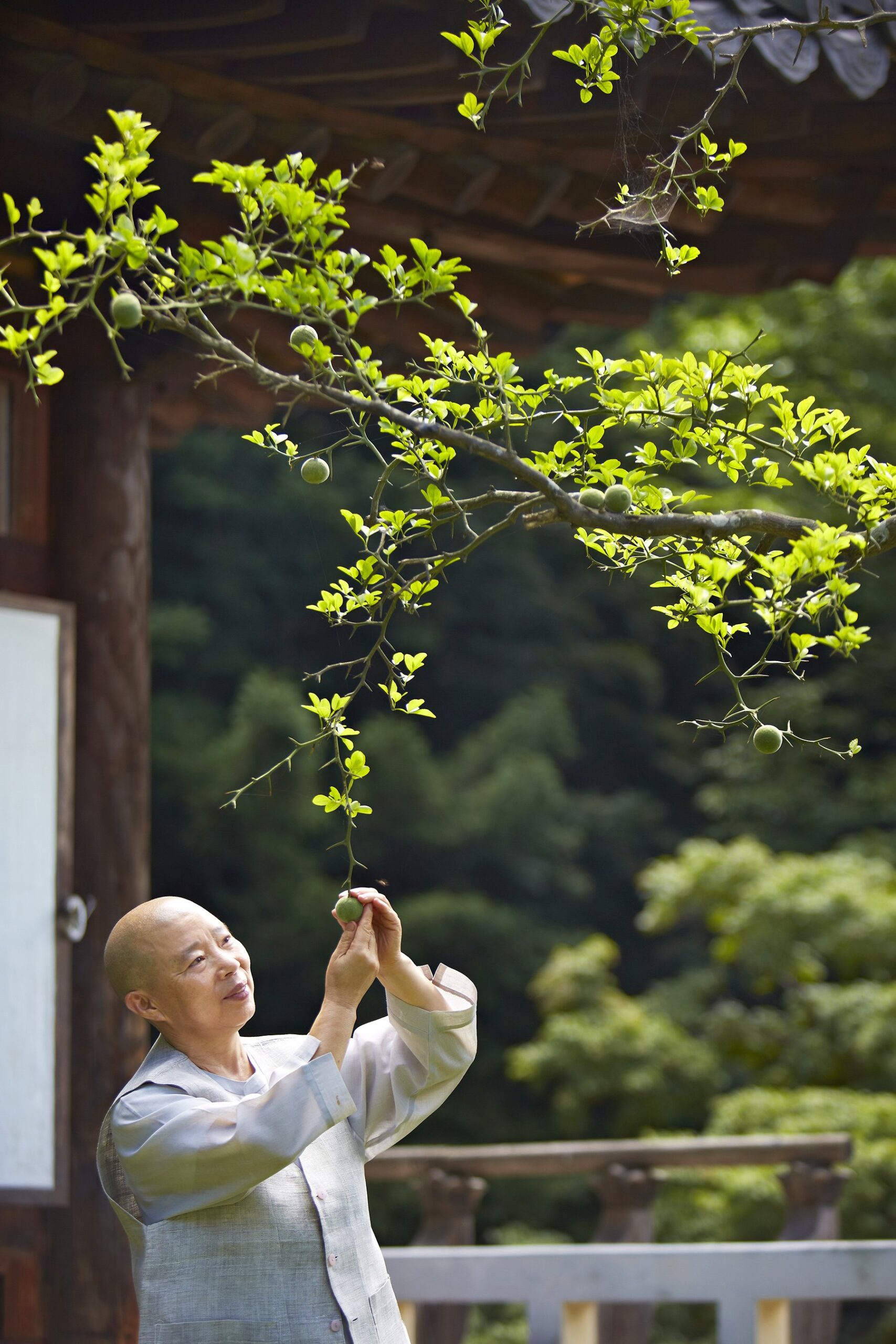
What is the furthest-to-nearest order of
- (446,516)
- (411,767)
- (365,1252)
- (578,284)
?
1. (411,767)
2. (578,284)
3. (365,1252)
4. (446,516)

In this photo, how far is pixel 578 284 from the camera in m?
2.71

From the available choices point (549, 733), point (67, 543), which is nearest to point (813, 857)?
point (549, 733)

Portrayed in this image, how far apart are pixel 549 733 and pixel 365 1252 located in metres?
7.77

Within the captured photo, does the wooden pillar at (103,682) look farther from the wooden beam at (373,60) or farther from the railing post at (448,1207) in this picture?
the railing post at (448,1207)

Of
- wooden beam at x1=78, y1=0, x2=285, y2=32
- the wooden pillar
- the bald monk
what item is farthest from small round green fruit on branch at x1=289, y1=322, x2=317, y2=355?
the wooden pillar

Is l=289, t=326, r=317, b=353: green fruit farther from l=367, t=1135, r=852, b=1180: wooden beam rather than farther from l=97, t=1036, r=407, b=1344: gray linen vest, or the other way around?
l=367, t=1135, r=852, b=1180: wooden beam

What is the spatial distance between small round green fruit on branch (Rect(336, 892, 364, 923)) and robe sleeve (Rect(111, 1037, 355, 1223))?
126mm

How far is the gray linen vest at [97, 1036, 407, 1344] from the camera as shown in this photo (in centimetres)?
125

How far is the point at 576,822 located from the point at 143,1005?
8.02 metres

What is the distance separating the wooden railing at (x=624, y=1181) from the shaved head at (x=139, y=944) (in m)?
2.11

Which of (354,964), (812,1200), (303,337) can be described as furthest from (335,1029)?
(812,1200)

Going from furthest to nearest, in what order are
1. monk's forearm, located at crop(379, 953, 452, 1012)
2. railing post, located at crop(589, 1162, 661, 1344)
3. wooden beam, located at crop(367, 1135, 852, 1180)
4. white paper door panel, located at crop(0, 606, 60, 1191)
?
1. railing post, located at crop(589, 1162, 661, 1344)
2. wooden beam, located at crop(367, 1135, 852, 1180)
3. white paper door panel, located at crop(0, 606, 60, 1191)
4. monk's forearm, located at crop(379, 953, 452, 1012)

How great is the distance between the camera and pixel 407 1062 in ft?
4.65

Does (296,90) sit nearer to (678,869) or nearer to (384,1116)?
(384,1116)
